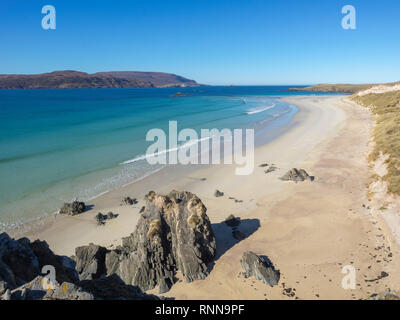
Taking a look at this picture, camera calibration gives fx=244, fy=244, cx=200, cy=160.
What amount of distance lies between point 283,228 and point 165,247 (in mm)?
6500

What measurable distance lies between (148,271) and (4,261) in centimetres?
467

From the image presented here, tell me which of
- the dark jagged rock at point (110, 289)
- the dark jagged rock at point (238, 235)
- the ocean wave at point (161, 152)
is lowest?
the dark jagged rock at point (238, 235)

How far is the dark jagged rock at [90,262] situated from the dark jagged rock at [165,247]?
1.06ft

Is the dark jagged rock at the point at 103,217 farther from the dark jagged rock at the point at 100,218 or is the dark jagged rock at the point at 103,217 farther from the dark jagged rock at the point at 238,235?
the dark jagged rock at the point at 238,235

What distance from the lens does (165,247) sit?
10.0 m

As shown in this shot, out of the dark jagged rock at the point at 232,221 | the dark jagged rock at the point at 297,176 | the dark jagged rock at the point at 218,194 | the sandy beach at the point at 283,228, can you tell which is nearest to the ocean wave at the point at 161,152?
the sandy beach at the point at 283,228

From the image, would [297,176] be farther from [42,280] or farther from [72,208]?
[42,280]

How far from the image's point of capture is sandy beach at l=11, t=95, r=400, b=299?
9.24 metres

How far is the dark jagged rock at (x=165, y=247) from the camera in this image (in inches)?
374

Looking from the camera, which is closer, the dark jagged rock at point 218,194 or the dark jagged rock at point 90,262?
the dark jagged rock at point 90,262

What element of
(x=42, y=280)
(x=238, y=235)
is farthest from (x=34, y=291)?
(x=238, y=235)

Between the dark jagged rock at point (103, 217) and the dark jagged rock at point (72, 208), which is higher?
the dark jagged rock at point (72, 208)

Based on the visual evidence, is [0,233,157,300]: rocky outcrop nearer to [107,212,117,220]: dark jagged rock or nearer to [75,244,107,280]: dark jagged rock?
[75,244,107,280]: dark jagged rock
